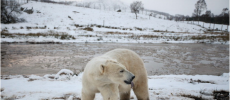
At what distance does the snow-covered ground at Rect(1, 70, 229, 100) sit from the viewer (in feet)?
12.1

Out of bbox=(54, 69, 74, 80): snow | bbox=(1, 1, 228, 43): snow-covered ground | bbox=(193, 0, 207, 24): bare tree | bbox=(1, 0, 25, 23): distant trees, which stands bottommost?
bbox=(54, 69, 74, 80): snow

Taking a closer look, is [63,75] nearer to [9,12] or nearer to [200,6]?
[9,12]

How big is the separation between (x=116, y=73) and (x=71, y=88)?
297 cm

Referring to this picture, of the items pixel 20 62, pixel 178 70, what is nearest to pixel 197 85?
pixel 178 70

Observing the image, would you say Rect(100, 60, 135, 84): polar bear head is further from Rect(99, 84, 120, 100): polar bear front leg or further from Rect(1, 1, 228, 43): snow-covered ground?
Rect(1, 1, 228, 43): snow-covered ground

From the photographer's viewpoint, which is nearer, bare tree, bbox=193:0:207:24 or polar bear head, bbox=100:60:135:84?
polar bear head, bbox=100:60:135:84

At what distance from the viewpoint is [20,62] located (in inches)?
298

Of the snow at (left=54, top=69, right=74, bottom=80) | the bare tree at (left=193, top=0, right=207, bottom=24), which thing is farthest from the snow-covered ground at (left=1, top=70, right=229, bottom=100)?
the bare tree at (left=193, top=0, right=207, bottom=24)

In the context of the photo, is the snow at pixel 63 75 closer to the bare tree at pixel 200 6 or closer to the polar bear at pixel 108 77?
the polar bear at pixel 108 77

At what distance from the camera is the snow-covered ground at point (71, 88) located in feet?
12.1

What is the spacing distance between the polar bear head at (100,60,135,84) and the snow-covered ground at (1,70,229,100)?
2061mm

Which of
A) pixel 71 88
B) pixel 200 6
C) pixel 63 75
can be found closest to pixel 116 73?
pixel 71 88

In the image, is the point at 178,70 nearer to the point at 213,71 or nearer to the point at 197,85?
the point at 213,71

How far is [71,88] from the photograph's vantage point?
4273 millimetres
